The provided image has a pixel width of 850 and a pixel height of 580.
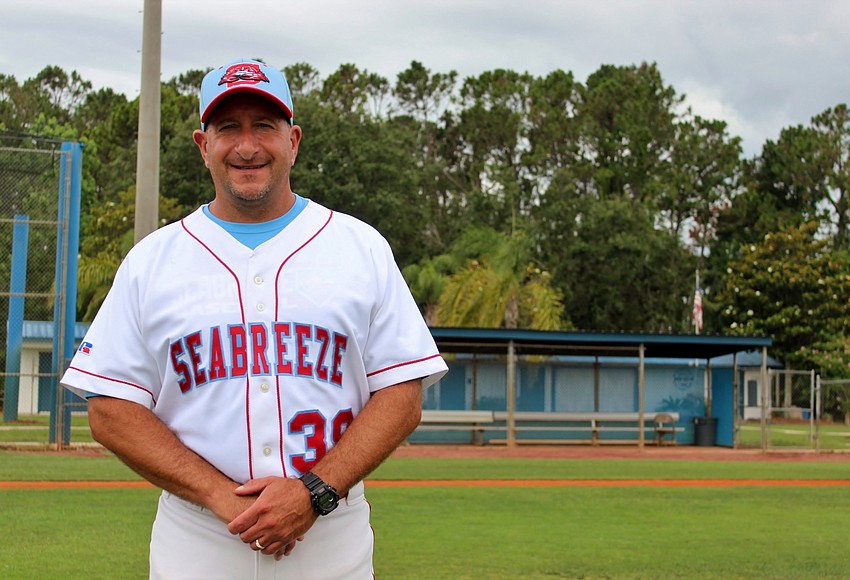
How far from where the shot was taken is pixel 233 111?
2910 mm

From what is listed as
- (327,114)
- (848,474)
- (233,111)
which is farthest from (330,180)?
(233,111)

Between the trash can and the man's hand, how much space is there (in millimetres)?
28338

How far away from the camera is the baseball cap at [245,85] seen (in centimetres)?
286

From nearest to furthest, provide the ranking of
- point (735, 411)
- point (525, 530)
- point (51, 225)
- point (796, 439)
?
point (525, 530), point (51, 225), point (735, 411), point (796, 439)

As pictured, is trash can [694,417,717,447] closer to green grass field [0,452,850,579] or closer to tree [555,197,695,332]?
green grass field [0,452,850,579]

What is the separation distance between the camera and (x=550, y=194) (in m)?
57.1

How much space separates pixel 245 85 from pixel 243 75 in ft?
0.15

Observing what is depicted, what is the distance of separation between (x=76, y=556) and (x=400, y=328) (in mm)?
6752

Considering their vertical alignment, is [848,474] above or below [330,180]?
below

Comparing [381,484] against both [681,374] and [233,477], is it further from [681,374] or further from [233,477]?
[681,374]

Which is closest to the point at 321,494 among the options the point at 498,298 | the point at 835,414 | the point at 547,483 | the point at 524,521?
the point at 524,521

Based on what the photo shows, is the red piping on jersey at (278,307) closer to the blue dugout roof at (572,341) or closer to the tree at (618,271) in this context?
the blue dugout roof at (572,341)

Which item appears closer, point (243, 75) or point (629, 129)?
point (243, 75)

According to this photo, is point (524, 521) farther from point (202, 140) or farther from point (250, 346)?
point (250, 346)
